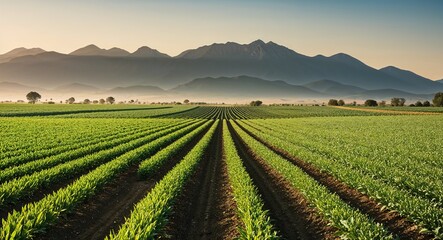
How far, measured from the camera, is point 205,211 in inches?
555

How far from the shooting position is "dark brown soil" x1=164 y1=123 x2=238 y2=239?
1178cm

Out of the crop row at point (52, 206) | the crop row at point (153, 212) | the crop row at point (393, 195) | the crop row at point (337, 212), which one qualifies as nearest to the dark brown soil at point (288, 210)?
the crop row at point (337, 212)

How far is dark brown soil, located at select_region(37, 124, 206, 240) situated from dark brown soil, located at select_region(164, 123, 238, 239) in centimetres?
207

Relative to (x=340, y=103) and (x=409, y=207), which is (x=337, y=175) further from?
(x=340, y=103)

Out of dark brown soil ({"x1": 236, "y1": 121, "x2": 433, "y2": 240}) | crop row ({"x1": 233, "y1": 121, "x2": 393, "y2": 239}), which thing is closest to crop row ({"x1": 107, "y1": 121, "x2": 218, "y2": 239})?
crop row ({"x1": 233, "y1": 121, "x2": 393, "y2": 239})

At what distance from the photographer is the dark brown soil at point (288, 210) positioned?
11.6m

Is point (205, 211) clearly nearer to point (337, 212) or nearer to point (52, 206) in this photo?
A: point (337, 212)

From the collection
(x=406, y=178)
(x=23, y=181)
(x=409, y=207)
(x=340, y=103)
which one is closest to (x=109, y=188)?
(x=23, y=181)

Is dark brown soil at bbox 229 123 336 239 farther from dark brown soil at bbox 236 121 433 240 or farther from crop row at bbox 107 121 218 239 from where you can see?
crop row at bbox 107 121 218 239

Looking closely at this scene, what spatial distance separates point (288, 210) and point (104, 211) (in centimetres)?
758

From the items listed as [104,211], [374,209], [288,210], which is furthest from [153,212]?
[374,209]

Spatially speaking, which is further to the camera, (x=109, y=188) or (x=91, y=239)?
(x=109, y=188)

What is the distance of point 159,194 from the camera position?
45.1 feet

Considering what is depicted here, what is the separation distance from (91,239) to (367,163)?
16494mm
